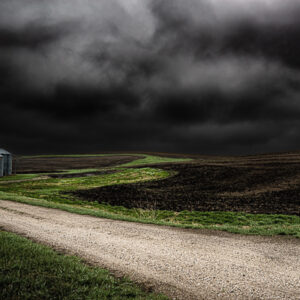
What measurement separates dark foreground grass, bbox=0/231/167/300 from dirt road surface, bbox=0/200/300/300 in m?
0.70

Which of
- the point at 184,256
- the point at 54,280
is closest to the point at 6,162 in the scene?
the point at 184,256

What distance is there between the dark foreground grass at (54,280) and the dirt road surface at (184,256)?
Result: 0.70 metres

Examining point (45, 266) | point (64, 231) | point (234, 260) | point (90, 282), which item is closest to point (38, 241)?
point (64, 231)

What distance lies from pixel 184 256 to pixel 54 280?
4423 mm

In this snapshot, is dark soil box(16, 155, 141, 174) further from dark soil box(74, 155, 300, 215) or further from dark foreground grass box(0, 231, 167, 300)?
dark foreground grass box(0, 231, 167, 300)

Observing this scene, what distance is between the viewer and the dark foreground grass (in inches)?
228

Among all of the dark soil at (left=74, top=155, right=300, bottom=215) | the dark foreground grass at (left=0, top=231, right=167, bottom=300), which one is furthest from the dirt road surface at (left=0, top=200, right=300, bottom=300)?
the dark soil at (left=74, top=155, right=300, bottom=215)

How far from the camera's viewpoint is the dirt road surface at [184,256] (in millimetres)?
6742

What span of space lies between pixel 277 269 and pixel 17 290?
7.22m

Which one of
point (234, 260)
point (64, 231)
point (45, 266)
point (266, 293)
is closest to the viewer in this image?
point (266, 293)

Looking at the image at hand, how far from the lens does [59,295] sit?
570 cm

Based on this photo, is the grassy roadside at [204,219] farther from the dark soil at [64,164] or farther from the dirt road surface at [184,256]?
the dark soil at [64,164]

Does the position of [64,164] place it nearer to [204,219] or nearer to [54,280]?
[204,219]

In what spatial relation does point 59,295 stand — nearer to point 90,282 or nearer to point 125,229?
point 90,282
